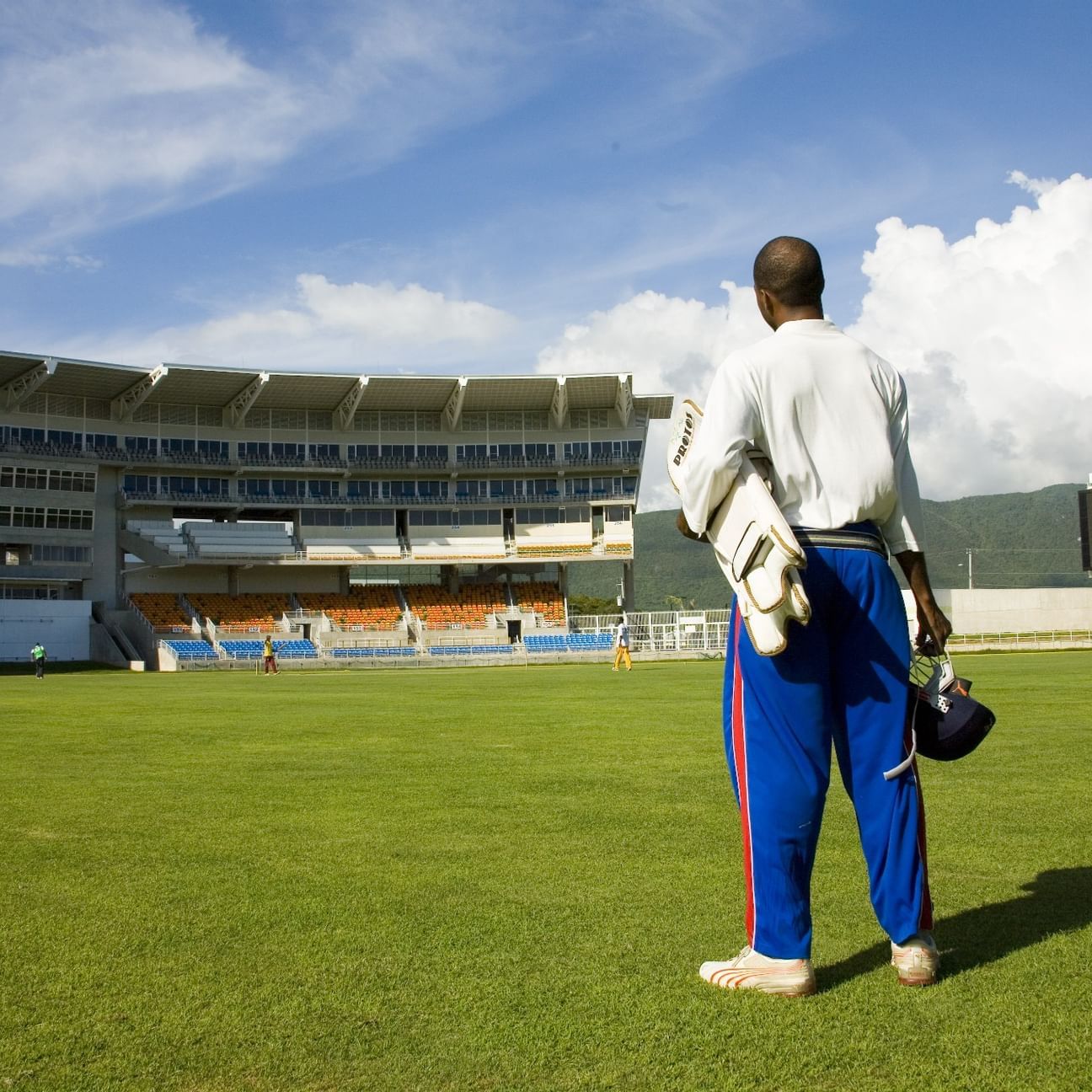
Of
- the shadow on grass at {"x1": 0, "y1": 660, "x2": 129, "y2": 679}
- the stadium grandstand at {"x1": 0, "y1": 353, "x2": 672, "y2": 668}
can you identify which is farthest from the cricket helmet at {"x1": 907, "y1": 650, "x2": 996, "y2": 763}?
the stadium grandstand at {"x1": 0, "y1": 353, "x2": 672, "y2": 668}

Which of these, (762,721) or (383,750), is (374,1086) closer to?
(762,721)

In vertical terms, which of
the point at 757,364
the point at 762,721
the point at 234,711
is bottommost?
the point at 234,711

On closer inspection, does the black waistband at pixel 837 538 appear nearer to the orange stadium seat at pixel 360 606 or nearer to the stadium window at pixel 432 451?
the orange stadium seat at pixel 360 606

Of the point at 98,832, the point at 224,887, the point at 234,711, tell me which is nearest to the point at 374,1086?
the point at 224,887

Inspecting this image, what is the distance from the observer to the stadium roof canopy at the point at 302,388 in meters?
56.9

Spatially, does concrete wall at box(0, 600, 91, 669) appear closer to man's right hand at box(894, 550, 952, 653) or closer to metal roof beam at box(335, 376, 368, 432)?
metal roof beam at box(335, 376, 368, 432)

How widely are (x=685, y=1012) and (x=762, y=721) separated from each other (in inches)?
35.7

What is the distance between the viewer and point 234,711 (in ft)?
55.6

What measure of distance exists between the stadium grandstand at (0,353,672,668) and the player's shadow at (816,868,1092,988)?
4661 cm

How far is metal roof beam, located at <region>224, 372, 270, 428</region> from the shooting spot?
59.4 metres

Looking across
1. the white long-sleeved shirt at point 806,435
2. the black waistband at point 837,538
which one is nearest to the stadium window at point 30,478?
the white long-sleeved shirt at point 806,435

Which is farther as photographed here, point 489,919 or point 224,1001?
point 489,919

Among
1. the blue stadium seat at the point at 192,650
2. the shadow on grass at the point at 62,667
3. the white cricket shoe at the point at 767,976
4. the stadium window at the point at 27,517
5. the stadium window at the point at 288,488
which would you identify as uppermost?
the stadium window at the point at 288,488

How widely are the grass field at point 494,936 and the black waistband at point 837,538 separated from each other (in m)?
1.34
